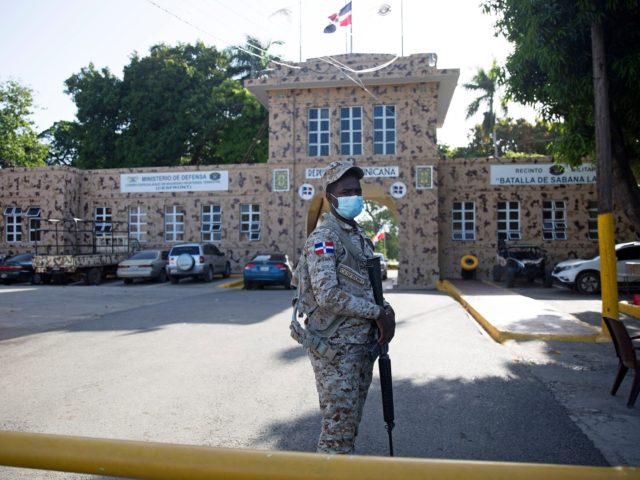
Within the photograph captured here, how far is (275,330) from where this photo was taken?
964cm

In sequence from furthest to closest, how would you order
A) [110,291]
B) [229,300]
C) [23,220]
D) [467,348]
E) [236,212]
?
1. [23,220]
2. [236,212]
3. [110,291]
4. [229,300]
5. [467,348]

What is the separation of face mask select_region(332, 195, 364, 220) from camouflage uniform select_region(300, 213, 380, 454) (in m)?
0.08

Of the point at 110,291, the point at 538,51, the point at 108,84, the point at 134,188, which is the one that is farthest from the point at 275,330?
the point at 108,84

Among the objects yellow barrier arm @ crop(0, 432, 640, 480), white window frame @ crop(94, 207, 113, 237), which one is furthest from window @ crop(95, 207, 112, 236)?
yellow barrier arm @ crop(0, 432, 640, 480)

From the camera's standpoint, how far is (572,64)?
965 centimetres

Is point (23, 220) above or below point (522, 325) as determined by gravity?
above

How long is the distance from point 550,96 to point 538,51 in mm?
1493

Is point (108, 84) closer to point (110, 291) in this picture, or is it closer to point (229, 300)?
point (110, 291)

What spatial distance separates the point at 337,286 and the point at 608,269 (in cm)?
716

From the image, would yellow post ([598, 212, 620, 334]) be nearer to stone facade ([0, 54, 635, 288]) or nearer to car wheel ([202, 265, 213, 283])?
stone facade ([0, 54, 635, 288])

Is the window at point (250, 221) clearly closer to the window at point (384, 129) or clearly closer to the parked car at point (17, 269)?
the window at point (384, 129)

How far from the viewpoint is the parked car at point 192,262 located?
20703 millimetres

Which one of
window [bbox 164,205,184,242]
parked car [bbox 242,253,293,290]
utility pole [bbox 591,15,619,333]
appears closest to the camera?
utility pole [bbox 591,15,619,333]

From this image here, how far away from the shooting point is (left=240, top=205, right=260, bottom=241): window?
24.8m
